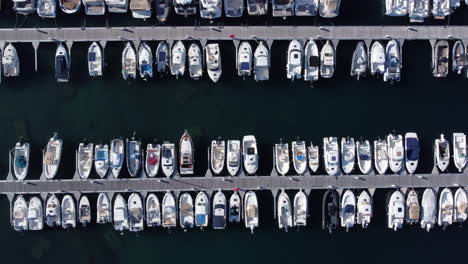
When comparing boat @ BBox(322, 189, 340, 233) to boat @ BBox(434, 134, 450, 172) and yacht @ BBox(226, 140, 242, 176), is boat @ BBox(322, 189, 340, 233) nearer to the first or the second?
yacht @ BBox(226, 140, 242, 176)

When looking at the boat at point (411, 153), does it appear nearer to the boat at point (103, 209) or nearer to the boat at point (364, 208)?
the boat at point (364, 208)

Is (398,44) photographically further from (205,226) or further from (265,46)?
(205,226)

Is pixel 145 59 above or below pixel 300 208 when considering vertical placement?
above

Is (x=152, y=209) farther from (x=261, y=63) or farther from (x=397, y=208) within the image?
(x=397, y=208)

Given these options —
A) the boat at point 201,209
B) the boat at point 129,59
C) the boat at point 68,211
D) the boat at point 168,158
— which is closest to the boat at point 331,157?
the boat at point 201,209

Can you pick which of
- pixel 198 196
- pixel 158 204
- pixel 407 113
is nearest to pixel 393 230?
pixel 407 113

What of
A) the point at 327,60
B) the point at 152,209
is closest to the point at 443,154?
the point at 327,60

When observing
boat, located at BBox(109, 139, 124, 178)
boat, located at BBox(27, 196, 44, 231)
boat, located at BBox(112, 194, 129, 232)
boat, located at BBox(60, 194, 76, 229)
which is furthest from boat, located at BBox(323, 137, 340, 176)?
boat, located at BBox(27, 196, 44, 231)
